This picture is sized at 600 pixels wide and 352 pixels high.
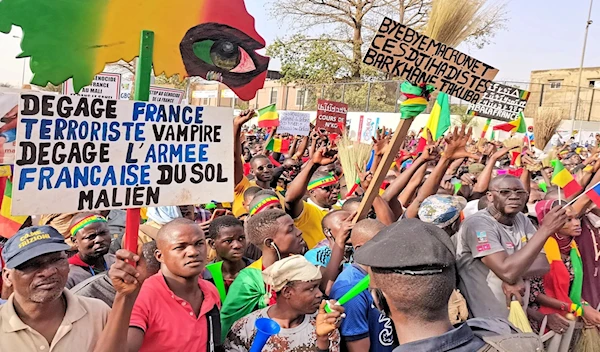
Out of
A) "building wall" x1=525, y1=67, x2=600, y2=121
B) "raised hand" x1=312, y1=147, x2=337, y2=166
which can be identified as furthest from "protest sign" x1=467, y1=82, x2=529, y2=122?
"building wall" x1=525, y1=67, x2=600, y2=121

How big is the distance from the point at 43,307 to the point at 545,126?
18109 millimetres

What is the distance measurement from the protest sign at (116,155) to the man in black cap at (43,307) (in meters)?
0.34

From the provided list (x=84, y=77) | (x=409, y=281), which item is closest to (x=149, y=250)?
(x=84, y=77)

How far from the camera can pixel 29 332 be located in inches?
87.7

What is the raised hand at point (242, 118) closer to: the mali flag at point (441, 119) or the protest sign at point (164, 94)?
the protest sign at point (164, 94)

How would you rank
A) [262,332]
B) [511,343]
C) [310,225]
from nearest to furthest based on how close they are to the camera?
[511,343] < [262,332] < [310,225]

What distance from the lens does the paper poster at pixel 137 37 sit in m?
2.27

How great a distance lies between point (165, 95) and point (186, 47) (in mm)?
4203

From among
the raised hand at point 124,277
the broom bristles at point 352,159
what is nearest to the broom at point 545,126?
the broom bristles at point 352,159

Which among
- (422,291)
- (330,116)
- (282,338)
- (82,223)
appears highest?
(330,116)

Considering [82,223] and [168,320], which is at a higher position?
[82,223]

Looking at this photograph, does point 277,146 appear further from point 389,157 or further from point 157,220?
point 389,157

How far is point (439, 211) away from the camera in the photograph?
3.86m

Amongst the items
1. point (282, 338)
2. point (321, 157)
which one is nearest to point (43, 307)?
point (282, 338)
